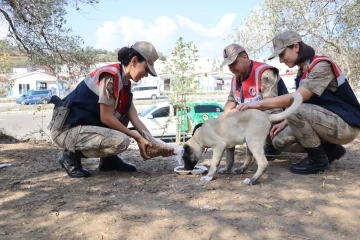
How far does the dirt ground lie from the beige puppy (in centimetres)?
19

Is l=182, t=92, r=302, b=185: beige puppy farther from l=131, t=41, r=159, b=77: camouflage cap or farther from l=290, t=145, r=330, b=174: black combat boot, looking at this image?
l=131, t=41, r=159, b=77: camouflage cap

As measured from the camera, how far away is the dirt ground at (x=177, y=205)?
2568 millimetres

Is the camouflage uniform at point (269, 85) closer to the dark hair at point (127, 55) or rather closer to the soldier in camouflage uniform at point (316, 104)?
the soldier in camouflage uniform at point (316, 104)

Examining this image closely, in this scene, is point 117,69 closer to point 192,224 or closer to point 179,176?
point 179,176

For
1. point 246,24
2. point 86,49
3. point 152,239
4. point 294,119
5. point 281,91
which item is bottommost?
point 152,239

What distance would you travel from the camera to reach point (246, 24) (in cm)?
1393

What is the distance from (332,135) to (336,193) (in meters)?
0.79

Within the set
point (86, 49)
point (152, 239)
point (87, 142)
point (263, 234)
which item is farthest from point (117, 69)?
point (86, 49)

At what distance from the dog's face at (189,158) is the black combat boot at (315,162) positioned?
114 cm

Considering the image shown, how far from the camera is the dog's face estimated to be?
410 centimetres

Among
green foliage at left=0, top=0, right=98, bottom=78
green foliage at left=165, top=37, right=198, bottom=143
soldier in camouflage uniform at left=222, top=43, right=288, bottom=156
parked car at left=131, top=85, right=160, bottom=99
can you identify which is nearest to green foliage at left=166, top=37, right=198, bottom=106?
green foliage at left=165, top=37, right=198, bottom=143

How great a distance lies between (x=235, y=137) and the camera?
3.81m

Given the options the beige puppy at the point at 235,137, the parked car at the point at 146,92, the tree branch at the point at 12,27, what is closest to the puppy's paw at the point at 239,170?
the beige puppy at the point at 235,137

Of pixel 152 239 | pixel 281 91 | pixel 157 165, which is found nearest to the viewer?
pixel 152 239
